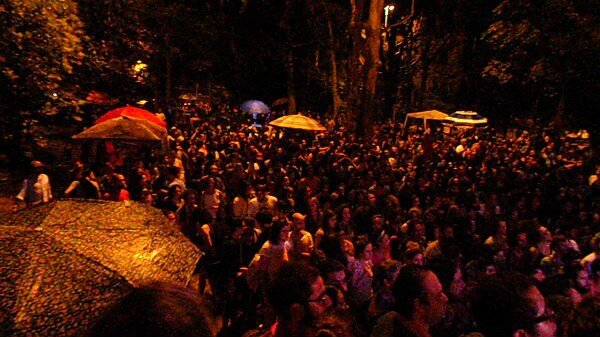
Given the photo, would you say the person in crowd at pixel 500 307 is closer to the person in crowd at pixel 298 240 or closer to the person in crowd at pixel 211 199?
the person in crowd at pixel 298 240

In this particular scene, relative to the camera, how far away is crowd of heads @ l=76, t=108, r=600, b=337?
302 cm

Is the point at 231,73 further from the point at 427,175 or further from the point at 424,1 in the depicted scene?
the point at 427,175

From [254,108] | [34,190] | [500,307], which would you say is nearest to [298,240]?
[500,307]

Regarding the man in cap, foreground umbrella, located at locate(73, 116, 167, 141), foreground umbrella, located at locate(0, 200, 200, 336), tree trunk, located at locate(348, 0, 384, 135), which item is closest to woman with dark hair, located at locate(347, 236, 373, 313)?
foreground umbrella, located at locate(0, 200, 200, 336)

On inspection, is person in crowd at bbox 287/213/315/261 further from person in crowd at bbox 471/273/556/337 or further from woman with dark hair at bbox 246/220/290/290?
person in crowd at bbox 471/273/556/337

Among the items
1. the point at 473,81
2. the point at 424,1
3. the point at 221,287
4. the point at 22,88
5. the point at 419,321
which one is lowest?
the point at 221,287

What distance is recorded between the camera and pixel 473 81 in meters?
32.0

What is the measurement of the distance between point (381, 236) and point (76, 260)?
4478mm

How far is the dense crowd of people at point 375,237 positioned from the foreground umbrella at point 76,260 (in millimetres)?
1101

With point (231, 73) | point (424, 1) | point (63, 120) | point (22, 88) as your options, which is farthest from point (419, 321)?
point (231, 73)

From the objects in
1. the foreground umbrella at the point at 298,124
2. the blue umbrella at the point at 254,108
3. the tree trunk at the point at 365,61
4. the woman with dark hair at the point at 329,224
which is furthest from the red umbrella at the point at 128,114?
the blue umbrella at the point at 254,108

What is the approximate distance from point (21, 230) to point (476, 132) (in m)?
21.6

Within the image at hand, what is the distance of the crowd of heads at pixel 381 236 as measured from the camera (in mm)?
3021

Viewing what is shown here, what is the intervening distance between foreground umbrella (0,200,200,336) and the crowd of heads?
3.63 feet
